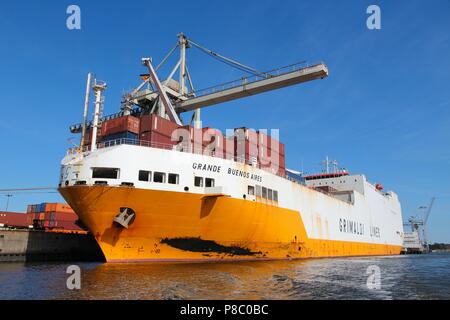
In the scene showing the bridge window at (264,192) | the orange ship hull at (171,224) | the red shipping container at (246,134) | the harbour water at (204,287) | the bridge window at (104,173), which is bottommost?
the harbour water at (204,287)

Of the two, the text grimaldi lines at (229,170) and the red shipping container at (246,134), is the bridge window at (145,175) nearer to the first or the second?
the text grimaldi lines at (229,170)

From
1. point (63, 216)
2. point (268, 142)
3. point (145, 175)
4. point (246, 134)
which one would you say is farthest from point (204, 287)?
point (63, 216)

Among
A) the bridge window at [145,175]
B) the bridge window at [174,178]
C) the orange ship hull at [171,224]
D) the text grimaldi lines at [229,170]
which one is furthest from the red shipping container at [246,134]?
the bridge window at [145,175]

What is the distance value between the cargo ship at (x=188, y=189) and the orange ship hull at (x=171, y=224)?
0.17 ft

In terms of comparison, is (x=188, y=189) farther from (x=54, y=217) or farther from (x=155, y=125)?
(x=54, y=217)

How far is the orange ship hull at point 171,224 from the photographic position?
18.4m

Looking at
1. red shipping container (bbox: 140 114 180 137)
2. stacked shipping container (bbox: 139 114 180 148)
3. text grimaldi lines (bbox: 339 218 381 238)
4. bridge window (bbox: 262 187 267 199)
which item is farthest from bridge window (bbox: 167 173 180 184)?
text grimaldi lines (bbox: 339 218 381 238)

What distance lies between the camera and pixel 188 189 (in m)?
19.5

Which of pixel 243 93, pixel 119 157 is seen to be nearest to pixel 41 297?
pixel 119 157

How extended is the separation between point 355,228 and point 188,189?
29.4m

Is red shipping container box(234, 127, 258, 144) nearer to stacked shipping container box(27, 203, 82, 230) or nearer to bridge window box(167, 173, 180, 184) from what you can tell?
bridge window box(167, 173, 180, 184)

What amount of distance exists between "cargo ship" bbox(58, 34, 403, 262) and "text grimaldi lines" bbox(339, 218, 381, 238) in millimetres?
6679

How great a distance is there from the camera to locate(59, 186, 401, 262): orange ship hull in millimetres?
18359

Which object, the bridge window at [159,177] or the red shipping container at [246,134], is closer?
the bridge window at [159,177]
